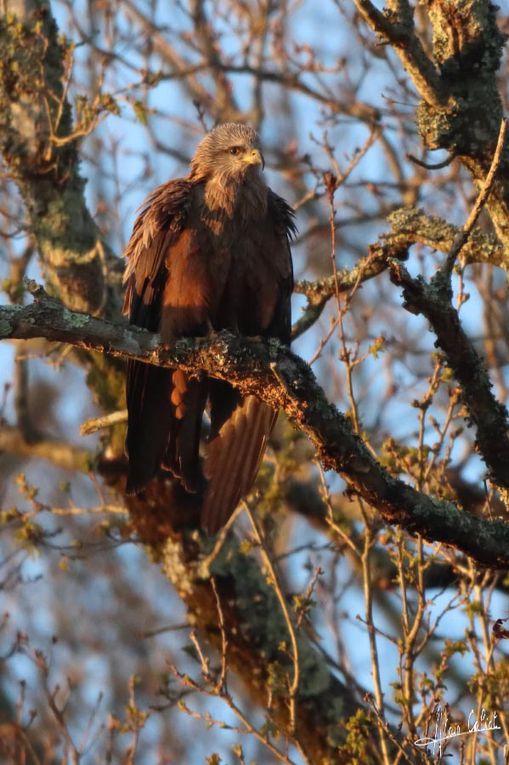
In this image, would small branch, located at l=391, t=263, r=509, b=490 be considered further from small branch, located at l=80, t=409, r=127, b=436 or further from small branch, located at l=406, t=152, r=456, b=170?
small branch, located at l=80, t=409, r=127, b=436

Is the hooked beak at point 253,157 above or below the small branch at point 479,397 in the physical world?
above

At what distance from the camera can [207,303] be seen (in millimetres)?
4957

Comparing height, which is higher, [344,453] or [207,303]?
[207,303]

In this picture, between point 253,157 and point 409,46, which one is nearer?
point 409,46

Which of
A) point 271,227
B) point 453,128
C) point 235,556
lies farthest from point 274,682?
point 453,128

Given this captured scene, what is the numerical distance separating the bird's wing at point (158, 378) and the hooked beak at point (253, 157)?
342 mm

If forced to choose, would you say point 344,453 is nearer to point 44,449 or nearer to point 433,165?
point 433,165

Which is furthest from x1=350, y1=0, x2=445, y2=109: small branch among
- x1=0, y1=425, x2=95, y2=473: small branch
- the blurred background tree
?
x1=0, y1=425, x2=95, y2=473: small branch

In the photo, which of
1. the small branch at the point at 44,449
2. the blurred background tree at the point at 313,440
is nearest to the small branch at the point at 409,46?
the blurred background tree at the point at 313,440

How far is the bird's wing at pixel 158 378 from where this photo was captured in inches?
197

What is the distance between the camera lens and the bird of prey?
16.3ft
